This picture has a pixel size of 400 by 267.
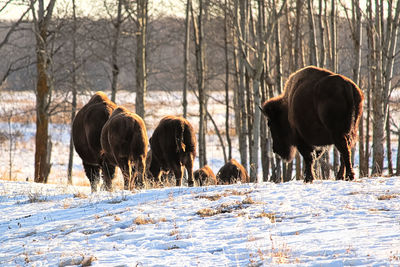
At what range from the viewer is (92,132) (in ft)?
37.7

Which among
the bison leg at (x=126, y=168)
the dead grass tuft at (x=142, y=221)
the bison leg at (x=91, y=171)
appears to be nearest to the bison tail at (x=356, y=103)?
the dead grass tuft at (x=142, y=221)

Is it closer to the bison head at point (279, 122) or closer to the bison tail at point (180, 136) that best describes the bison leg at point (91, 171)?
the bison tail at point (180, 136)

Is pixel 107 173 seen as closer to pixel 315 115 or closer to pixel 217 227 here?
pixel 315 115

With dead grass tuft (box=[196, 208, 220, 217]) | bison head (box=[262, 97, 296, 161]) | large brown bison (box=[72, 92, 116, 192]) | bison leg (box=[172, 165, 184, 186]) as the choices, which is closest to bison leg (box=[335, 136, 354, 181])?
bison head (box=[262, 97, 296, 161])

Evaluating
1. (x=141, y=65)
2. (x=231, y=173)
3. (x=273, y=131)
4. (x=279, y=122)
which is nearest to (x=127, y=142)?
(x=273, y=131)

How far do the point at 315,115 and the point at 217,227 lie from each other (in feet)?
11.7

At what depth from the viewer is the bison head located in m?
9.84

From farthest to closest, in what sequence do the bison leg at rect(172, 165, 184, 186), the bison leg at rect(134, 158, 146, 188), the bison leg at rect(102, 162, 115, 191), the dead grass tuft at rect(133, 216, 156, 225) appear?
1. the bison leg at rect(172, 165, 184, 186)
2. the bison leg at rect(102, 162, 115, 191)
3. the bison leg at rect(134, 158, 146, 188)
4. the dead grass tuft at rect(133, 216, 156, 225)

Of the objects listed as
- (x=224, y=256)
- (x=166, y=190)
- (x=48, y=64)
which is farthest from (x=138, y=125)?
(x=48, y=64)

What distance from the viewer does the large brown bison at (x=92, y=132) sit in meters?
11.5

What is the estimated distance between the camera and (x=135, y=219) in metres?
6.55

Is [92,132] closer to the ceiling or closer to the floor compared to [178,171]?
closer to the ceiling

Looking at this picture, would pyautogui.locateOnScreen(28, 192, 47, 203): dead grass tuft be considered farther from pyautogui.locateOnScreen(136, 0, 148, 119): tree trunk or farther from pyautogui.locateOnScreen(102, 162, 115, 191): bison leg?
pyautogui.locateOnScreen(136, 0, 148, 119): tree trunk

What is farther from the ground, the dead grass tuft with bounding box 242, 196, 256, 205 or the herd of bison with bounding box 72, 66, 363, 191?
the herd of bison with bounding box 72, 66, 363, 191
